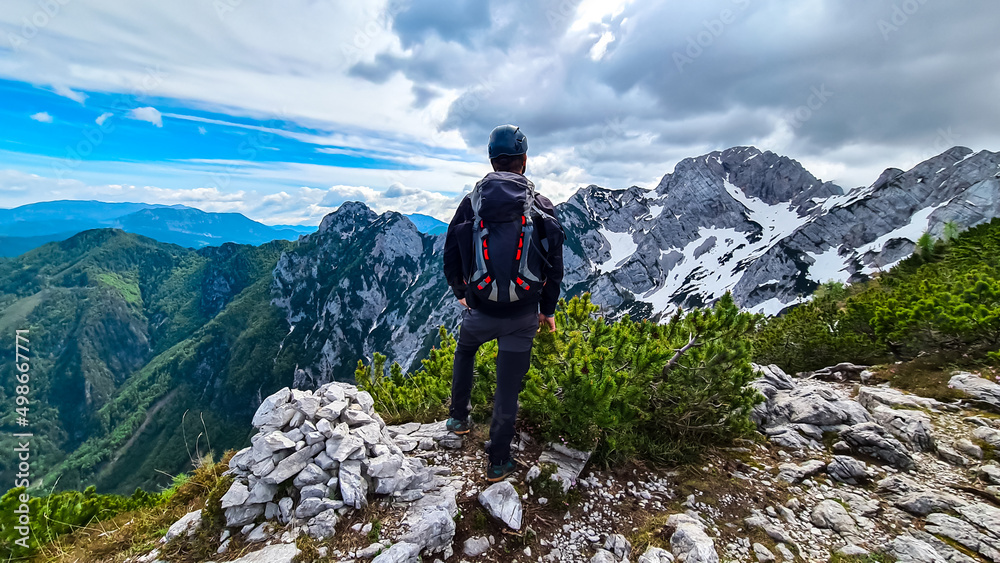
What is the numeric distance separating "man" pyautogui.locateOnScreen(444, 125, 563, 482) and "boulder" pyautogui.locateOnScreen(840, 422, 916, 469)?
5724 millimetres

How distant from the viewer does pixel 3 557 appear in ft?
16.4

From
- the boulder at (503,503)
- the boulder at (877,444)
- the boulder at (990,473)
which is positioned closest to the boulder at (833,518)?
the boulder at (877,444)

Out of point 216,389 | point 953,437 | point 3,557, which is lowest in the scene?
point 216,389

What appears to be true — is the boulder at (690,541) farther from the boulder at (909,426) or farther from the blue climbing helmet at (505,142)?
the blue climbing helmet at (505,142)

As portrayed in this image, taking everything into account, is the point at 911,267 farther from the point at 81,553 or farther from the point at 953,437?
the point at 81,553

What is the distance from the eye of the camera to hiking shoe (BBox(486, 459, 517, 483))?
18.0ft

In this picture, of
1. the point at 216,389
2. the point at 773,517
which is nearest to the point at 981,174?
the point at 773,517

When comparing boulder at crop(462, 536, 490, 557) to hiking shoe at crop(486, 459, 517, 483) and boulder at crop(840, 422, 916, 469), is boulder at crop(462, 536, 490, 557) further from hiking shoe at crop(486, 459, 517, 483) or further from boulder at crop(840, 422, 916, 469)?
boulder at crop(840, 422, 916, 469)

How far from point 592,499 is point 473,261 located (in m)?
3.63

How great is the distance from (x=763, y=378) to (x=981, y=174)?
24712 cm

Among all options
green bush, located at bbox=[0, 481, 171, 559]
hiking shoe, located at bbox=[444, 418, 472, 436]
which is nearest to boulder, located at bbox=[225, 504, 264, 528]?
green bush, located at bbox=[0, 481, 171, 559]

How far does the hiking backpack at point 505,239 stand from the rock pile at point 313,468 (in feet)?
8.66

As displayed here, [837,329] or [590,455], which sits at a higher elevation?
[837,329]

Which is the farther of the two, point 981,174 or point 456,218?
point 981,174
